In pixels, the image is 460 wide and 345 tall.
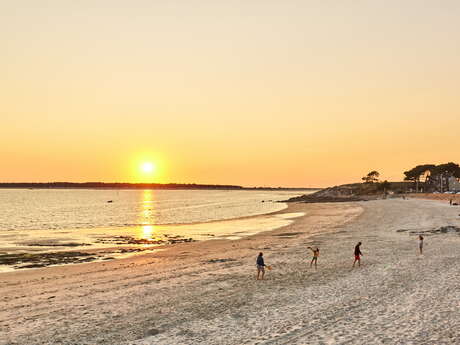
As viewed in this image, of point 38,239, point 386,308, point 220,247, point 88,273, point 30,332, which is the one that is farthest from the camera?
point 38,239

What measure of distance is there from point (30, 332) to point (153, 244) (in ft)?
100

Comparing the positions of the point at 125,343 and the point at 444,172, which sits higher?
the point at 444,172

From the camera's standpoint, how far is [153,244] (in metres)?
47.1

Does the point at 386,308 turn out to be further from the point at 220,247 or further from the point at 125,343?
the point at 220,247

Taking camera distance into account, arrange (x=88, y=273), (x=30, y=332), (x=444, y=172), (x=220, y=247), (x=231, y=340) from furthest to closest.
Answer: (x=444, y=172) < (x=220, y=247) < (x=88, y=273) < (x=30, y=332) < (x=231, y=340)

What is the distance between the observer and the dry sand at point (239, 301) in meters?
15.8

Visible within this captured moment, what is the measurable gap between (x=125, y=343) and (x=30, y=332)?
4.53m

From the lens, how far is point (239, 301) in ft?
66.9

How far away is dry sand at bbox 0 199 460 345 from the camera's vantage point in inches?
621

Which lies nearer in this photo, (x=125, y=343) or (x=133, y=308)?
(x=125, y=343)

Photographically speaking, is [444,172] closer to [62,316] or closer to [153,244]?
[153,244]

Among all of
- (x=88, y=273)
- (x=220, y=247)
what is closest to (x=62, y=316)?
(x=88, y=273)

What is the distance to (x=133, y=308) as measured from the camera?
64.9 ft

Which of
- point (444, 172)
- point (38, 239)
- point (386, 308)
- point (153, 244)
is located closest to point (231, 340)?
point (386, 308)
